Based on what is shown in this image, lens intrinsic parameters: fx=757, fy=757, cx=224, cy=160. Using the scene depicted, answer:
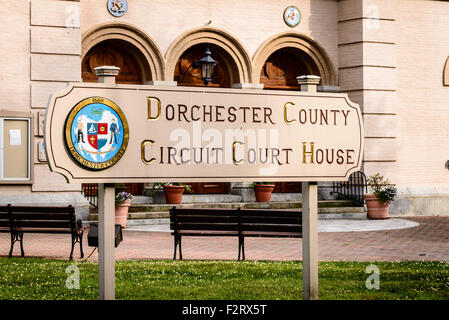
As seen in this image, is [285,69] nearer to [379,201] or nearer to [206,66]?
[206,66]

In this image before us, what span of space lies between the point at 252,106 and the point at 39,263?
4921mm

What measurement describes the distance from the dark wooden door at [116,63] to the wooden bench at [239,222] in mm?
7116

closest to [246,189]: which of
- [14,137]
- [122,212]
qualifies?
[122,212]

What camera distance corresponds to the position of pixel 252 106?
21.1 ft

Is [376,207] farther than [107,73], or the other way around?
[376,207]

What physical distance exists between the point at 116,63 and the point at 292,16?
15.9 ft

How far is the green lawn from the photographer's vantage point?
7641 mm

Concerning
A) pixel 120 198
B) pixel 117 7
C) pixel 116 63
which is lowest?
pixel 120 198

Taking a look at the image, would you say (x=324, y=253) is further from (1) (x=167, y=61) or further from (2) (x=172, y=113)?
(1) (x=167, y=61)

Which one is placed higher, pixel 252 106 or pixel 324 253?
pixel 252 106

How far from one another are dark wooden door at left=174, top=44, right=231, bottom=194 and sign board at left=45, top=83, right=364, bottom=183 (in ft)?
42.7

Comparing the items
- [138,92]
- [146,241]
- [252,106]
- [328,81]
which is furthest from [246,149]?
[328,81]

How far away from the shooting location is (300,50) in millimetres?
20328

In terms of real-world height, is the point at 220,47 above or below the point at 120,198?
above
